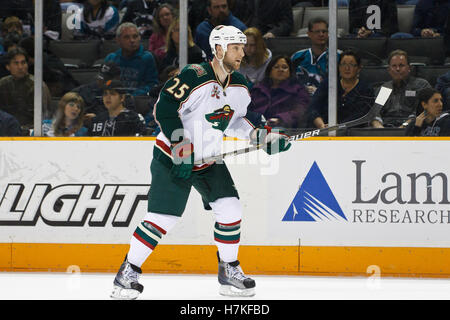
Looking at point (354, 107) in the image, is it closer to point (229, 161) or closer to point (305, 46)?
point (305, 46)

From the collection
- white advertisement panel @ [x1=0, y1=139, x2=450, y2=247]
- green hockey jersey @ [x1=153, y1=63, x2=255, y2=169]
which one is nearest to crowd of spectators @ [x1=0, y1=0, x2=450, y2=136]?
white advertisement panel @ [x1=0, y1=139, x2=450, y2=247]

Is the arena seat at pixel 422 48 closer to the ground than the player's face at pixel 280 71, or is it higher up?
higher up

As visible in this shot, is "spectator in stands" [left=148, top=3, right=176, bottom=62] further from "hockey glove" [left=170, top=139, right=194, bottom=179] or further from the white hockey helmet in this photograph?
"hockey glove" [left=170, top=139, right=194, bottom=179]

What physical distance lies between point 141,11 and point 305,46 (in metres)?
0.99

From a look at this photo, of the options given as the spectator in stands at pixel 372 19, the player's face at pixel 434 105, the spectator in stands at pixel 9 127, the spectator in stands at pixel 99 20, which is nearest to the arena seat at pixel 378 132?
the player's face at pixel 434 105

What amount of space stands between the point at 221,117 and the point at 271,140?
0.29 metres

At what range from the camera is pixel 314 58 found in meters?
4.74

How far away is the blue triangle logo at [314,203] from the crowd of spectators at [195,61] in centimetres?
32

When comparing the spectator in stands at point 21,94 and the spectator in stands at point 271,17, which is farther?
the spectator in stands at point 21,94

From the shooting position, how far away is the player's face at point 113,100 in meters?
4.86

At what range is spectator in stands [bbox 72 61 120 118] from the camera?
487 centimetres

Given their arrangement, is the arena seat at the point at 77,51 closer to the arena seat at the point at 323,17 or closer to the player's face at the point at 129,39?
the player's face at the point at 129,39

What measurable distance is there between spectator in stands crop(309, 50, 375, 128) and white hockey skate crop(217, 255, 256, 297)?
3.58 ft

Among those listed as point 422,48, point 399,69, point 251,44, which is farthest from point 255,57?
point 422,48
